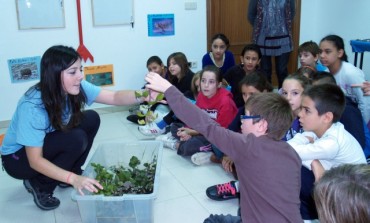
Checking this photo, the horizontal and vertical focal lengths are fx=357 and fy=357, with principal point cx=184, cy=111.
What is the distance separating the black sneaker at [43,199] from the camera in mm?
1997

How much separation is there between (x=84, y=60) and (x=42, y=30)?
1.62 feet

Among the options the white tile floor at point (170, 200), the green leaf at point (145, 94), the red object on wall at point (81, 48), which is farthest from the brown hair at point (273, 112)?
the red object on wall at point (81, 48)

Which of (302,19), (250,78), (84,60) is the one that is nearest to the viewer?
(250,78)

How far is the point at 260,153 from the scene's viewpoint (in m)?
1.25

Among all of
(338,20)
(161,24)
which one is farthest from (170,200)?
(338,20)

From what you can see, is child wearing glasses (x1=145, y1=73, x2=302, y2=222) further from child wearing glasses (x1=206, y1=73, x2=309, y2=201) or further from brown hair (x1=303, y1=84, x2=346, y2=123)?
child wearing glasses (x1=206, y1=73, x2=309, y2=201)

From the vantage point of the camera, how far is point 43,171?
5.81 feet

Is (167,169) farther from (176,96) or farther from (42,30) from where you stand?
(42,30)

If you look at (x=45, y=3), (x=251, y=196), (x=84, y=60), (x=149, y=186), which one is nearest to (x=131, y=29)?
(x=84, y=60)

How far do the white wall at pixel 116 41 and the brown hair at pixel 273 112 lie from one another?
2.75 metres

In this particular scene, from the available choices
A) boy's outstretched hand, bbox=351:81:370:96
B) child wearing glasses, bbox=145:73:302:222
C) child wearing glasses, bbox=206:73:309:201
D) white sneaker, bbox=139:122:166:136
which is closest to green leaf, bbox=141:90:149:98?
child wearing glasses, bbox=145:73:302:222

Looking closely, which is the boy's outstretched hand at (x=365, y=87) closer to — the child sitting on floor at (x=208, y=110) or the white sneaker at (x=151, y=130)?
the child sitting on floor at (x=208, y=110)

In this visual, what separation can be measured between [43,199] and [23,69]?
74.9 inches

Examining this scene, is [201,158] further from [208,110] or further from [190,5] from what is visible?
[190,5]
